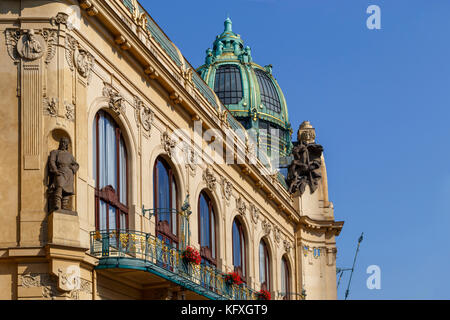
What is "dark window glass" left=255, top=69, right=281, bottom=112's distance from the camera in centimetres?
6481

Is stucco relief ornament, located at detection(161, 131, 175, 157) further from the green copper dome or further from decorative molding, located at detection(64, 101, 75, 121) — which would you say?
the green copper dome

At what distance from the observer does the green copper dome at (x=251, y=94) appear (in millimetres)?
63219

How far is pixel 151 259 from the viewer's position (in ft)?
102

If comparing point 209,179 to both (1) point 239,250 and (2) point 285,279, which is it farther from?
(2) point 285,279

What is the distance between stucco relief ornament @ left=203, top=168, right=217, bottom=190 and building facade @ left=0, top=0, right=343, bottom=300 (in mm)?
50

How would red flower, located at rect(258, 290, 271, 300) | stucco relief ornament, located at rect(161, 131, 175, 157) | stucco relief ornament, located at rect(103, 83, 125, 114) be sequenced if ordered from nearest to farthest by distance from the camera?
stucco relief ornament, located at rect(103, 83, 125, 114) < stucco relief ornament, located at rect(161, 131, 175, 157) < red flower, located at rect(258, 290, 271, 300)

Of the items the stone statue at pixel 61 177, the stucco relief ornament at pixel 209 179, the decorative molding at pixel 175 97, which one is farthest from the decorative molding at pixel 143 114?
the stone statue at pixel 61 177

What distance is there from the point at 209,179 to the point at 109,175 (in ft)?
30.8

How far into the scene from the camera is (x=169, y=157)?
3600 cm

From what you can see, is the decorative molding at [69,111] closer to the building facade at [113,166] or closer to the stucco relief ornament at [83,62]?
the building facade at [113,166]

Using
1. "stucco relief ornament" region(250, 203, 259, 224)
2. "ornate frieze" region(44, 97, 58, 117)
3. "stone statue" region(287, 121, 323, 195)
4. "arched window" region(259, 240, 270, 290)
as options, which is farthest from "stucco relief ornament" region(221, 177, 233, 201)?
"ornate frieze" region(44, 97, 58, 117)

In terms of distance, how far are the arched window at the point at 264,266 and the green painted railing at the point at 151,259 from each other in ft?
31.6
